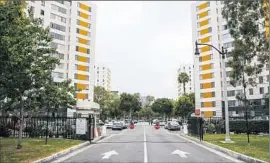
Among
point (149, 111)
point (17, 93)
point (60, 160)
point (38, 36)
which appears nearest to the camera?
point (60, 160)

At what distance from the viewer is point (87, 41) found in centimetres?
8212

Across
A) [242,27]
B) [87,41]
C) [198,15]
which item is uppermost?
[198,15]

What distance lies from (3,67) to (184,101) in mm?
81057

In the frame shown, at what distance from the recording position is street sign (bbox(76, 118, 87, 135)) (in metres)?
24.1

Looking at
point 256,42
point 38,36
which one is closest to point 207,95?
point 256,42

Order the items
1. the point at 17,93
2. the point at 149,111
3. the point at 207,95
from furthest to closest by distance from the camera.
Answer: the point at 149,111 < the point at 207,95 < the point at 17,93

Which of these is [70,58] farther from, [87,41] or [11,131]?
[11,131]

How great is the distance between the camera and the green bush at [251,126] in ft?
105

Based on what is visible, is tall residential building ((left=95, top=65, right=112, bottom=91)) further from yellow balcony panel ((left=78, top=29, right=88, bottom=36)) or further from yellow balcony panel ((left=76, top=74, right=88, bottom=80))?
yellow balcony panel ((left=76, top=74, right=88, bottom=80))

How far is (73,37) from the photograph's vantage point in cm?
7788

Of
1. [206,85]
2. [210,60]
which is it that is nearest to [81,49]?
[210,60]

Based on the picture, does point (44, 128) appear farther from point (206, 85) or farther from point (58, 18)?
point (206, 85)

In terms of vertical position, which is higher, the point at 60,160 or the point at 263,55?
the point at 263,55

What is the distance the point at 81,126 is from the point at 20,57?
11.6 m
